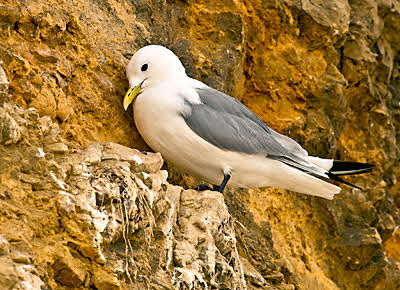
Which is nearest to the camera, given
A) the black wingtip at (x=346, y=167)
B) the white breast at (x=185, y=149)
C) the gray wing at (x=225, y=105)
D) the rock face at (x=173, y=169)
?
the rock face at (x=173, y=169)

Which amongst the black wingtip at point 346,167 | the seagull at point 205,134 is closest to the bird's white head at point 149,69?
the seagull at point 205,134

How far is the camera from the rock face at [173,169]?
3705 mm

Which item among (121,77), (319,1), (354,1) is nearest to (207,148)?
(121,77)

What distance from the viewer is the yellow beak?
524 centimetres

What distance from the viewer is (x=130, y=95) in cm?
531

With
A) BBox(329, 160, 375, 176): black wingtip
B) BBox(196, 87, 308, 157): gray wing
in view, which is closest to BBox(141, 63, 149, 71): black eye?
BBox(196, 87, 308, 157): gray wing

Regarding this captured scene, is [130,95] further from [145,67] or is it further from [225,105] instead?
[225,105]

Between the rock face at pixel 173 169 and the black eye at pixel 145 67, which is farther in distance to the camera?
the black eye at pixel 145 67

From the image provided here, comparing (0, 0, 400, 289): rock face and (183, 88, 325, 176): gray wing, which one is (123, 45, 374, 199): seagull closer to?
(183, 88, 325, 176): gray wing

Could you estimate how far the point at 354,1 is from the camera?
797 cm

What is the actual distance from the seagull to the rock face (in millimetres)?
240

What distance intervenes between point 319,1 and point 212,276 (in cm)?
375

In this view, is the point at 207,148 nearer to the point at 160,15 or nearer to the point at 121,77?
the point at 121,77

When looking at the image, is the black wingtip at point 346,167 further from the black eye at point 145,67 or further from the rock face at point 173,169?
the black eye at point 145,67
